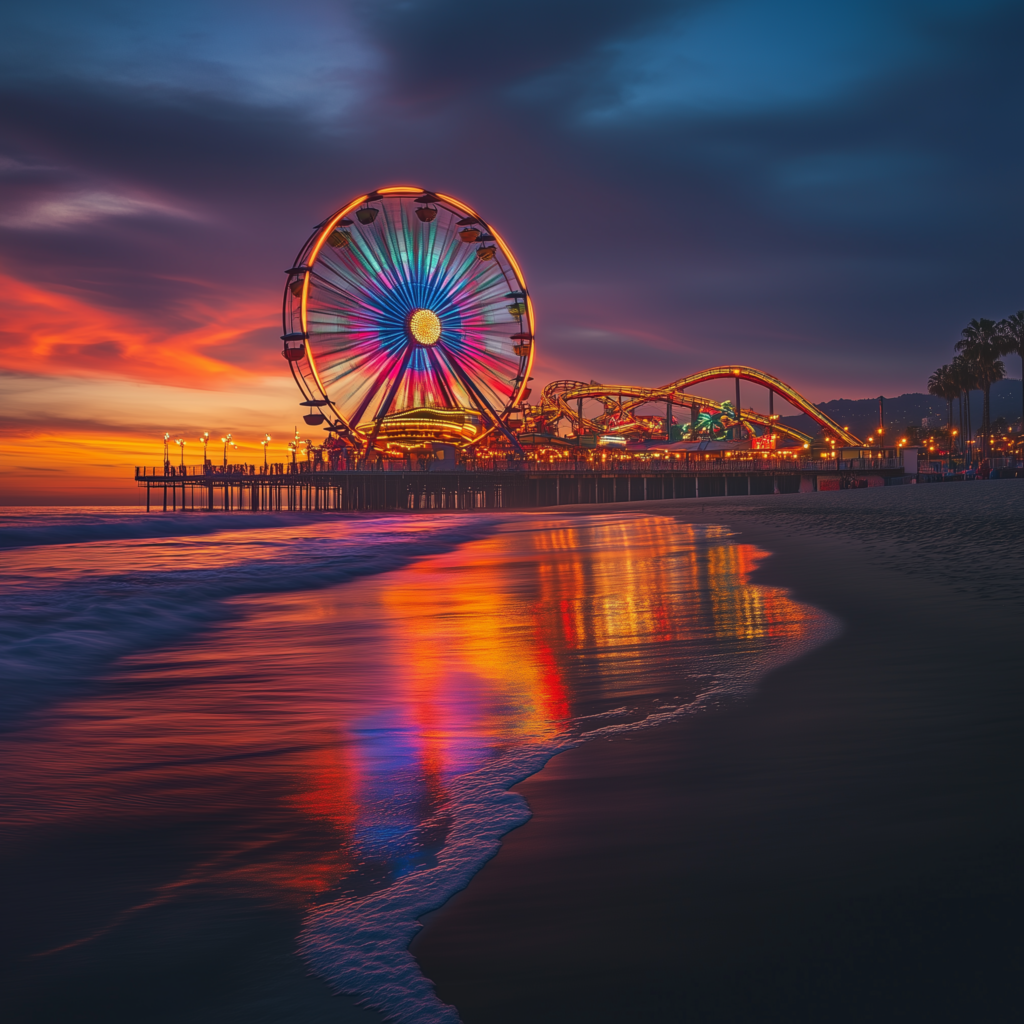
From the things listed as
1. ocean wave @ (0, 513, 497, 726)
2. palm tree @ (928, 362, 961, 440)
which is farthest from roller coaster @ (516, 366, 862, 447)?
ocean wave @ (0, 513, 497, 726)

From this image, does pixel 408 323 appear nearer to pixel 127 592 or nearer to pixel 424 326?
pixel 424 326

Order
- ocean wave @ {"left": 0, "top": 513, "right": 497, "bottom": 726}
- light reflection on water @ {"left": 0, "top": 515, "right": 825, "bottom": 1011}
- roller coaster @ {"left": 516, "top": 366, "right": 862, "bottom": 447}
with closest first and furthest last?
1. light reflection on water @ {"left": 0, "top": 515, "right": 825, "bottom": 1011}
2. ocean wave @ {"left": 0, "top": 513, "right": 497, "bottom": 726}
3. roller coaster @ {"left": 516, "top": 366, "right": 862, "bottom": 447}

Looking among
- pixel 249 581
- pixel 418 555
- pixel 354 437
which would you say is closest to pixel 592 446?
pixel 354 437

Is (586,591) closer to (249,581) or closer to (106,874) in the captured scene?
(249,581)

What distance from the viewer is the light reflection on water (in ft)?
9.08

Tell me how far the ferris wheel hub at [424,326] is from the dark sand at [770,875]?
207 ft

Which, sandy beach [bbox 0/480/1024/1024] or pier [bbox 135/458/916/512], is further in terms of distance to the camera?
pier [bbox 135/458/916/512]

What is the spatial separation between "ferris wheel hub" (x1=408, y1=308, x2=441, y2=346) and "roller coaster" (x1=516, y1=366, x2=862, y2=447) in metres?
34.9

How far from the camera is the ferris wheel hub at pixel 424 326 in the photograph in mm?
65000

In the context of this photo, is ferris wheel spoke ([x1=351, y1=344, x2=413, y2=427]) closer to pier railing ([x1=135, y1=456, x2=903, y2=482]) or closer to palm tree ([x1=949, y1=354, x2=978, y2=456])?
pier railing ([x1=135, y1=456, x2=903, y2=482])

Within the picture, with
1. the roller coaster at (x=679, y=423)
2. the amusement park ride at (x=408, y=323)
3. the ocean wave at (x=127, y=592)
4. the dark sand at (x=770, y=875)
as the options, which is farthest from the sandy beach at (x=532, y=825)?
the roller coaster at (x=679, y=423)

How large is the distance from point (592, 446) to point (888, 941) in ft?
328

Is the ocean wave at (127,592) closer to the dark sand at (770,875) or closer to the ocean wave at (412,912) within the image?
the ocean wave at (412,912)

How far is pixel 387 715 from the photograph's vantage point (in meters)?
4.67
